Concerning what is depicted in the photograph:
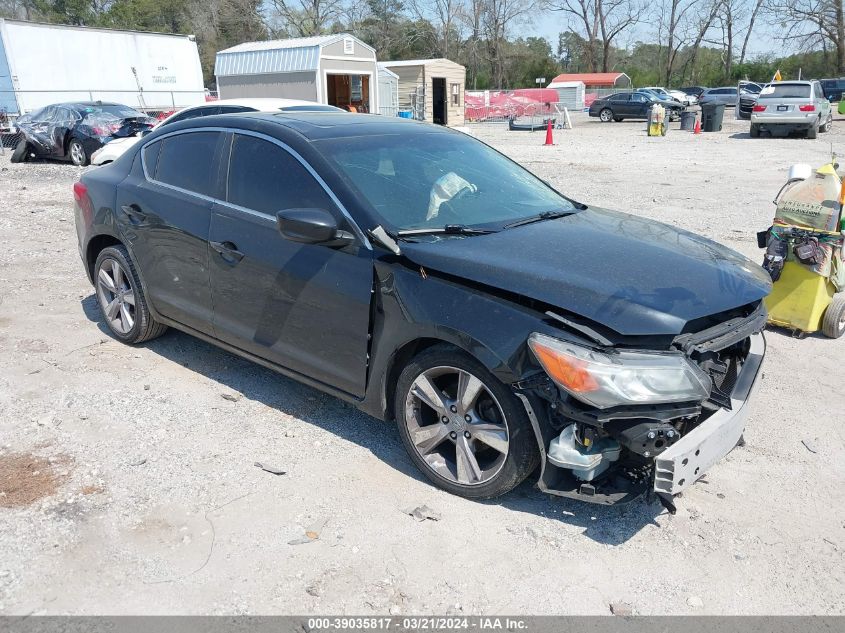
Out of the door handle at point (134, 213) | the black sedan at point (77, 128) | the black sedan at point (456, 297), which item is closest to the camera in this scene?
the black sedan at point (456, 297)

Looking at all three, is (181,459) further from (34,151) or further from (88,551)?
(34,151)

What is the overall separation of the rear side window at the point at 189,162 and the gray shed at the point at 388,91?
2692 cm

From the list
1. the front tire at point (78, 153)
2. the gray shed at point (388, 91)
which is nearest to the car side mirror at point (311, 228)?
the front tire at point (78, 153)

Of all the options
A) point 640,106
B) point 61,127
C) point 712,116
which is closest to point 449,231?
point 61,127

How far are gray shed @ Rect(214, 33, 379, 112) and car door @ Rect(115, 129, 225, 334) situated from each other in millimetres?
21052

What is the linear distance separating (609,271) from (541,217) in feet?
3.07

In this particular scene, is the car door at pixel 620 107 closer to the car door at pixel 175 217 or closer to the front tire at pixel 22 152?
the front tire at pixel 22 152

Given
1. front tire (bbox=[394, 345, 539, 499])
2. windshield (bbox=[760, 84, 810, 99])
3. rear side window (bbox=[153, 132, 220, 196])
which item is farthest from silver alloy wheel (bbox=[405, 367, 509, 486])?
windshield (bbox=[760, 84, 810, 99])

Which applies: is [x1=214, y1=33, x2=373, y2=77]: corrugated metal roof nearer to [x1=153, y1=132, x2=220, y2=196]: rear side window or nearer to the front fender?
[x1=153, y1=132, x2=220, y2=196]: rear side window

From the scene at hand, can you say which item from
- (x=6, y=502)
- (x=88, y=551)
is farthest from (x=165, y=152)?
(x=88, y=551)

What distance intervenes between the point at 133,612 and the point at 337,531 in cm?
90

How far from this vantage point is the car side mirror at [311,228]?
3469 millimetres

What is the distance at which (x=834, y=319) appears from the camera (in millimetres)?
5500

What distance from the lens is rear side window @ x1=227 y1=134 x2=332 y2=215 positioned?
150 inches
